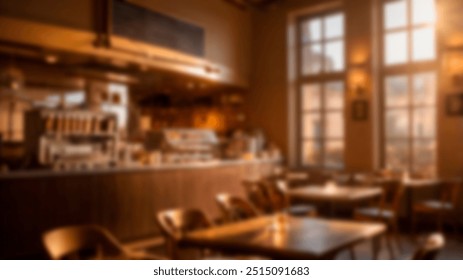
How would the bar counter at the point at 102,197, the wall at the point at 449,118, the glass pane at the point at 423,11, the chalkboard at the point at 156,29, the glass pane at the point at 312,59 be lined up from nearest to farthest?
the bar counter at the point at 102,197, the chalkboard at the point at 156,29, the glass pane at the point at 423,11, the wall at the point at 449,118, the glass pane at the point at 312,59

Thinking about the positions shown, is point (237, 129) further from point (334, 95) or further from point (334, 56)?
point (334, 56)

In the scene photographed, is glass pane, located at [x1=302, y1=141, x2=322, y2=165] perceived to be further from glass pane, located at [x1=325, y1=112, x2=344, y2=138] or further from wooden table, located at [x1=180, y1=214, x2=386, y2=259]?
wooden table, located at [x1=180, y1=214, x2=386, y2=259]

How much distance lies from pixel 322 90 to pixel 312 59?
0.64 meters

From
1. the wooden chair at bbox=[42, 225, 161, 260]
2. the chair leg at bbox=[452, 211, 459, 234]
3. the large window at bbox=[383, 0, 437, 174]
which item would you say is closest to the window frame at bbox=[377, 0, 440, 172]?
the large window at bbox=[383, 0, 437, 174]

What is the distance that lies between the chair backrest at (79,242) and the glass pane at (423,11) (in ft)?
18.8

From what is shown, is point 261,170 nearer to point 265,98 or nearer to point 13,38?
point 265,98

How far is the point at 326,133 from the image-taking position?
340 inches

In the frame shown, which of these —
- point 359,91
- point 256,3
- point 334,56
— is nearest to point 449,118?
point 359,91

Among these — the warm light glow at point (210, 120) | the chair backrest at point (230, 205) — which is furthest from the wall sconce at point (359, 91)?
the chair backrest at point (230, 205)

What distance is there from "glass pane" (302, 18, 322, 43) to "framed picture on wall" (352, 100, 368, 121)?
1470mm

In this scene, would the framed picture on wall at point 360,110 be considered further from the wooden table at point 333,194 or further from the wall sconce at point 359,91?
the wooden table at point 333,194

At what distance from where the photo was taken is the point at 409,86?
7.64 metres

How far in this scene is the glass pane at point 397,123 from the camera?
7641 millimetres
